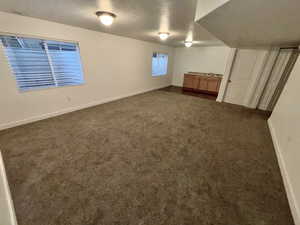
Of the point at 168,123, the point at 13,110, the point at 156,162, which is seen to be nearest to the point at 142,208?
the point at 156,162

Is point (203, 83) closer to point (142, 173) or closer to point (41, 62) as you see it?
point (142, 173)

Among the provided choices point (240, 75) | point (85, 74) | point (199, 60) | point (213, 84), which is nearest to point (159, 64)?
point (199, 60)

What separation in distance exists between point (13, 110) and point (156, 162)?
10.7 feet

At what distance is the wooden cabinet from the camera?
6.29 metres

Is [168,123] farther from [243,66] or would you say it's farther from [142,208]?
[243,66]

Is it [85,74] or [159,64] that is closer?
[85,74]

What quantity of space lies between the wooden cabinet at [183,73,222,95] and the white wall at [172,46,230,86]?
49 centimetres

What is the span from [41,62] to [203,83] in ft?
20.6

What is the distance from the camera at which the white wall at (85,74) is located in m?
2.69

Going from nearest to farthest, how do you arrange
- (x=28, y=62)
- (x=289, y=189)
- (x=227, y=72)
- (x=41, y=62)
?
(x=289, y=189), (x=28, y=62), (x=41, y=62), (x=227, y=72)

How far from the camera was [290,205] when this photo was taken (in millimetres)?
1508

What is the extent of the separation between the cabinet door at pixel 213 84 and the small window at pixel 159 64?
97.3 inches

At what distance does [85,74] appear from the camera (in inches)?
152

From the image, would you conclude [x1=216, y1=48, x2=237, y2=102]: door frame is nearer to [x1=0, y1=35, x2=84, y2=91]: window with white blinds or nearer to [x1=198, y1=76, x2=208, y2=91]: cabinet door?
[x1=198, y1=76, x2=208, y2=91]: cabinet door
